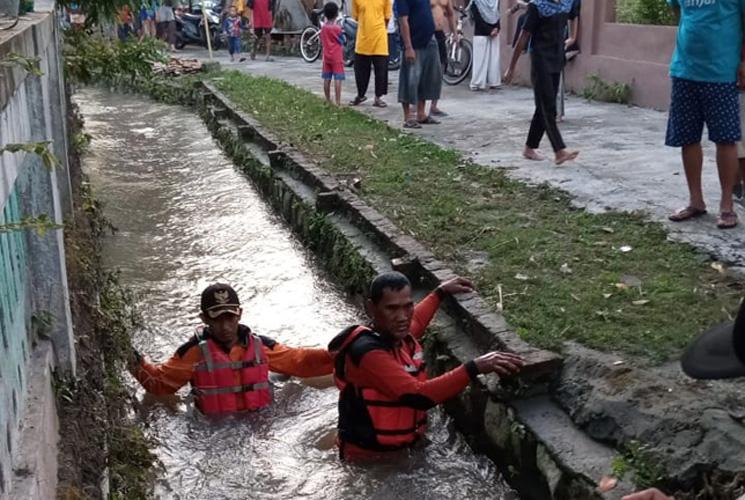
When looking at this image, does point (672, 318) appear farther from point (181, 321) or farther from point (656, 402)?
point (181, 321)

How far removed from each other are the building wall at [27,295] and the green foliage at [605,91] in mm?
8890

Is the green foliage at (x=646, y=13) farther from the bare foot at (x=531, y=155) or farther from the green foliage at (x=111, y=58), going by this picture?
the green foliage at (x=111, y=58)

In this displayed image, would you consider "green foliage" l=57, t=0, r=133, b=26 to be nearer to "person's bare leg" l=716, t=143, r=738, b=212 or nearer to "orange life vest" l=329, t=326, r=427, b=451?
"orange life vest" l=329, t=326, r=427, b=451

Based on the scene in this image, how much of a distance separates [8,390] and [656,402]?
241 centimetres

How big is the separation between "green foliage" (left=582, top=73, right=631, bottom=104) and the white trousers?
1723 mm

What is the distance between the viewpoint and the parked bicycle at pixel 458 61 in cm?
1477

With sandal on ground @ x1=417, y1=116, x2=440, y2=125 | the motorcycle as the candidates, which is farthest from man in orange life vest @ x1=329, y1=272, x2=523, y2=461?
the motorcycle

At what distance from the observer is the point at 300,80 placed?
17.2 metres

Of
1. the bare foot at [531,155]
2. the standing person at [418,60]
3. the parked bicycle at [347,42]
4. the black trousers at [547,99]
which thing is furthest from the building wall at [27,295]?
the parked bicycle at [347,42]

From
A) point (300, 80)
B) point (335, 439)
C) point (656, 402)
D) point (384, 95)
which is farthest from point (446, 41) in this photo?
point (656, 402)

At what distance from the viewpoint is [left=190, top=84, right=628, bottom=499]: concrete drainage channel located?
147 inches

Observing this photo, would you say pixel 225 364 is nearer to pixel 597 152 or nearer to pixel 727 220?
pixel 727 220

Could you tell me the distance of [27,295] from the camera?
346 cm

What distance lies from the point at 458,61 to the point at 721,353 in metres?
13.7
